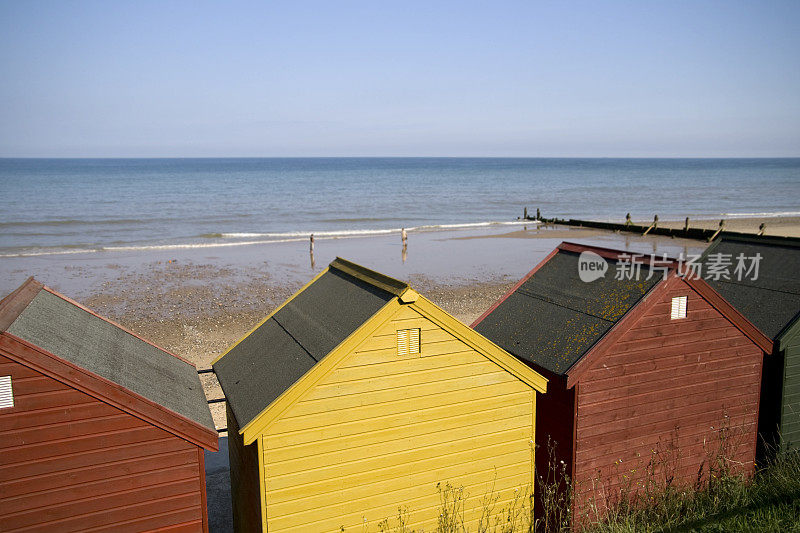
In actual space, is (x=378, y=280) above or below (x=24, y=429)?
above

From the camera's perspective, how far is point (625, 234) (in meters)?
50.1

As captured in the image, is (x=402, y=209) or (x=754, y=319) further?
(x=402, y=209)

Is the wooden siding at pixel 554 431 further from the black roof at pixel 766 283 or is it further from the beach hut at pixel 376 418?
Result: the black roof at pixel 766 283

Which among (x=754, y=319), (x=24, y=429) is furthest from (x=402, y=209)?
(x=24, y=429)

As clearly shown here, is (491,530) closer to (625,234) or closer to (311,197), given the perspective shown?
(625,234)

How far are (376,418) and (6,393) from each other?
393 centimetres

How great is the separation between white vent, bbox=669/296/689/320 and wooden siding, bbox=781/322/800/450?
2451 mm

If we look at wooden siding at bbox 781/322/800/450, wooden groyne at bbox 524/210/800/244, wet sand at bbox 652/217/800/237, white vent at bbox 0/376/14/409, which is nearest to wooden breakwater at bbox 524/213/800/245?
wooden groyne at bbox 524/210/800/244

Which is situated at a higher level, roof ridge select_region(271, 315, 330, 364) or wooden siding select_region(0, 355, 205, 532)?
roof ridge select_region(271, 315, 330, 364)

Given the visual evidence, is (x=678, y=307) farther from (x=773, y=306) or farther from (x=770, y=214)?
(x=770, y=214)

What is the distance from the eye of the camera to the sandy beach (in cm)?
2366

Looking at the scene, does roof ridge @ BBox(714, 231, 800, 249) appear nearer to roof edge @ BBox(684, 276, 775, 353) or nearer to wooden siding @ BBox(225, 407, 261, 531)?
roof edge @ BBox(684, 276, 775, 353)

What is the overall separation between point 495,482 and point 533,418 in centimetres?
100

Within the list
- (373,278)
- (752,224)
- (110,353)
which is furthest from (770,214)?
(110,353)
